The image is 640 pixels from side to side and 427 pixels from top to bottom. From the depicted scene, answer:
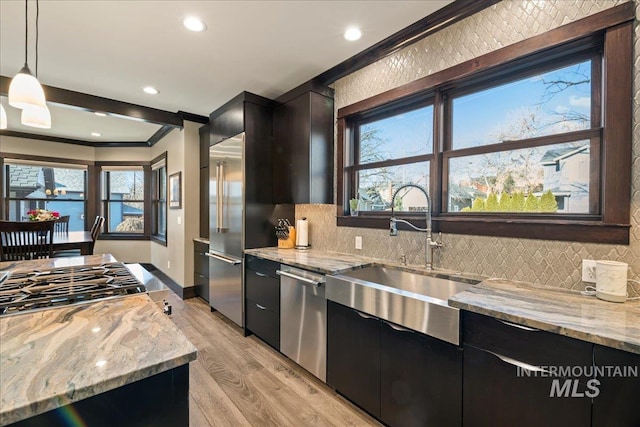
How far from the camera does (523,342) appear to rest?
46.6 inches

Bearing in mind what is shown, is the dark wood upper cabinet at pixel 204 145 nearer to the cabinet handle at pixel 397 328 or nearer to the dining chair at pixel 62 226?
the dining chair at pixel 62 226

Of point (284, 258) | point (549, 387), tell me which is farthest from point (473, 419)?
point (284, 258)

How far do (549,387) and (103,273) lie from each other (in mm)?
2221

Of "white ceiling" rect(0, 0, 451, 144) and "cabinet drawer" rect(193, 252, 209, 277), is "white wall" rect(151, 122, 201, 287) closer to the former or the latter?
"cabinet drawer" rect(193, 252, 209, 277)

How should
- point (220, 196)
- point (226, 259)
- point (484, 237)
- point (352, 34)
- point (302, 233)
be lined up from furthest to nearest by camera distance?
1. point (220, 196)
2. point (226, 259)
3. point (302, 233)
4. point (352, 34)
5. point (484, 237)

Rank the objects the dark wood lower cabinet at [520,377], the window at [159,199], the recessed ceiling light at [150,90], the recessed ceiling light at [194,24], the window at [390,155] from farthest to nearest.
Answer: the window at [159,199], the recessed ceiling light at [150,90], the window at [390,155], the recessed ceiling light at [194,24], the dark wood lower cabinet at [520,377]

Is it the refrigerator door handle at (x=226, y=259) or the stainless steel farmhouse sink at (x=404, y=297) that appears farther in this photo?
the refrigerator door handle at (x=226, y=259)

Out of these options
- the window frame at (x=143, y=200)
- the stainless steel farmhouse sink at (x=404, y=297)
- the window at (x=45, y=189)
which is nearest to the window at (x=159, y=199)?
the window frame at (x=143, y=200)

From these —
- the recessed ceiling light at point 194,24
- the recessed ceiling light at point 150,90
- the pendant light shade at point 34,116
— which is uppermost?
the recessed ceiling light at point 150,90

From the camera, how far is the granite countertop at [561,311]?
101 cm

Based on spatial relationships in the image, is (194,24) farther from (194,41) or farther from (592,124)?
(592,124)

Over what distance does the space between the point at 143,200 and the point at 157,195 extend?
464 millimetres

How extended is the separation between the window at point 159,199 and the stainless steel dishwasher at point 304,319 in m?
3.39

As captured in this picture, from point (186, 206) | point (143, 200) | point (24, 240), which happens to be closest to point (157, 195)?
point (143, 200)
